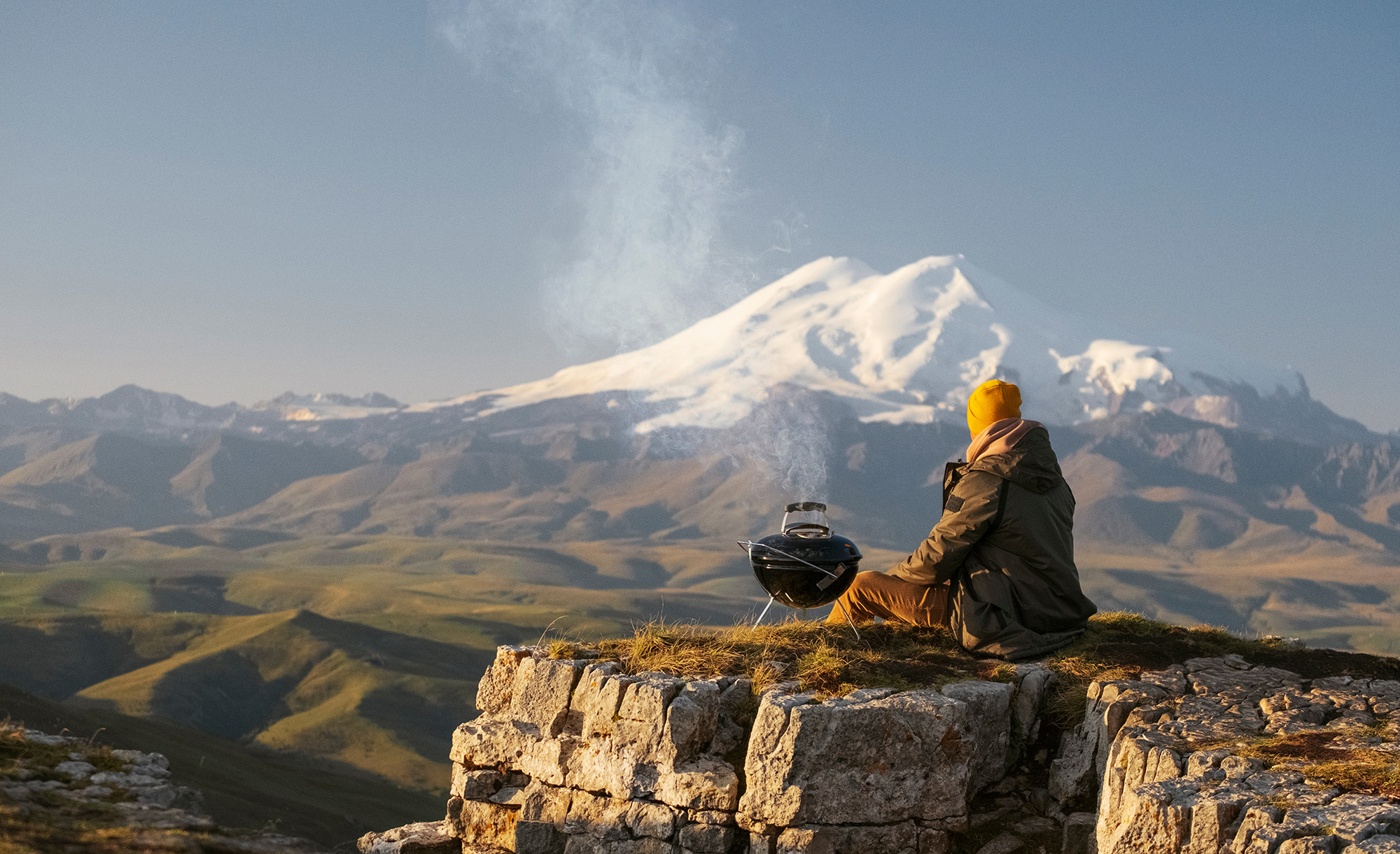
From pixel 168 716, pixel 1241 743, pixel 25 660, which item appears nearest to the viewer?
pixel 1241 743

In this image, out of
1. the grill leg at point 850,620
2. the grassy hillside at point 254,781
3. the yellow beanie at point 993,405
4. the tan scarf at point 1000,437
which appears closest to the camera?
the tan scarf at point 1000,437

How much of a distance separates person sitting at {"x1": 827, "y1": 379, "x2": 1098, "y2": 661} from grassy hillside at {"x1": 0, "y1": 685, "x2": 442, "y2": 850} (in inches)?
2562

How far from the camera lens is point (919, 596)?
38.2 feet

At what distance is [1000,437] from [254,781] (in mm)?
85089

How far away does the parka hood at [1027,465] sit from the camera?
411 inches

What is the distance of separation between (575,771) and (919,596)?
3.95m

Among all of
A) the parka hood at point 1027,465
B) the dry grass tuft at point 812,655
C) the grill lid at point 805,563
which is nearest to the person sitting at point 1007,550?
the parka hood at point 1027,465

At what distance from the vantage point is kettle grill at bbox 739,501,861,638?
11.5 metres

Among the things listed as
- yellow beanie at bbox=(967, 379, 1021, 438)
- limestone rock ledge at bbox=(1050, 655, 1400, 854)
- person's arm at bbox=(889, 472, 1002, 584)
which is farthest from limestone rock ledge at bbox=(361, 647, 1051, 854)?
yellow beanie at bbox=(967, 379, 1021, 438)

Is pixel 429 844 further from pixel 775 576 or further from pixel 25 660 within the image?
pixel 25 660

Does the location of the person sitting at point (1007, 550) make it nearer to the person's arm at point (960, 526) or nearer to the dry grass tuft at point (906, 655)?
the person's arm at point (960, 526)

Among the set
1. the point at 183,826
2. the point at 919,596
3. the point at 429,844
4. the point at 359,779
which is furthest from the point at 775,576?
the point at 359,779

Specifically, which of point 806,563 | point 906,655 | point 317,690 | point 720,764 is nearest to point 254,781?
point 317,690

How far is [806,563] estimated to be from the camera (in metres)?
11.4
